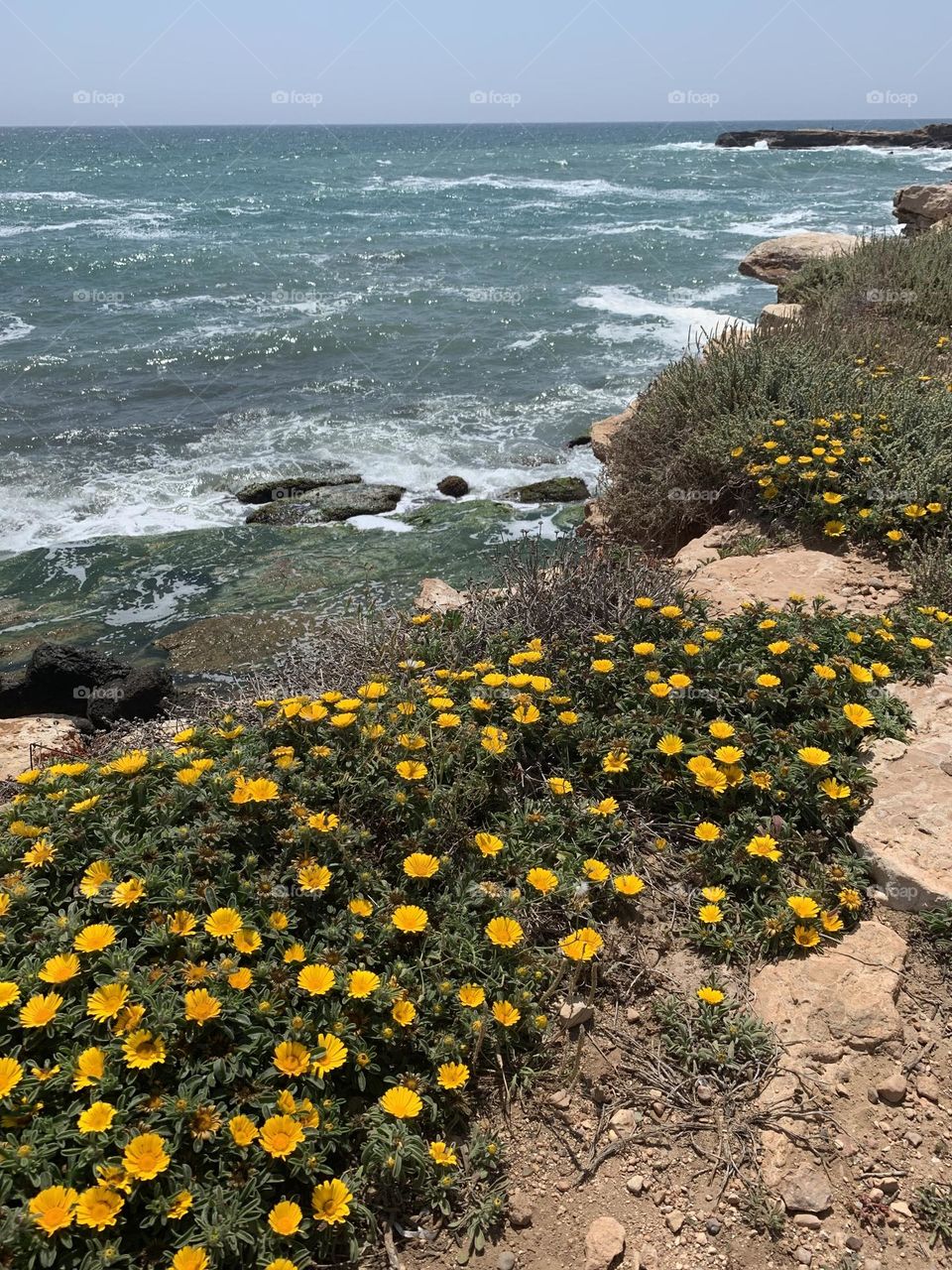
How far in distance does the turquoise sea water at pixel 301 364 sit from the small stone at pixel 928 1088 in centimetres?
628

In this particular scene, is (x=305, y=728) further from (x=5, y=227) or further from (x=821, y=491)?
(x=5, y=227)

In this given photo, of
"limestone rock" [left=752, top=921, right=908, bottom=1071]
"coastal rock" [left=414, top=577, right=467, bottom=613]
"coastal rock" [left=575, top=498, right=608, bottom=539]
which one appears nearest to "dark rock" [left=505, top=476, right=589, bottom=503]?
"coastal rock" [left=575, top=498, right=608, bottom=539]

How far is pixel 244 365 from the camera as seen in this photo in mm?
16422

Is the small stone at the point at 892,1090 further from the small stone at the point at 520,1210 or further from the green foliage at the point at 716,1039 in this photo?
the small stone at the point at 520,1210

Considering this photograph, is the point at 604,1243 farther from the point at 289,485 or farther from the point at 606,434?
the point at 289,485

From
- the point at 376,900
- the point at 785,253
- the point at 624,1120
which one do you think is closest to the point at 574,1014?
the point at 624,1120

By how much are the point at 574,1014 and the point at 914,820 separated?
139 centimetres

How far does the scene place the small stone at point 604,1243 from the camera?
2111 millimetres

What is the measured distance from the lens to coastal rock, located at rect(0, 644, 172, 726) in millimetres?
6215

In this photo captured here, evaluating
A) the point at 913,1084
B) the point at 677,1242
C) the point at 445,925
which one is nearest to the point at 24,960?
the point at 445,925

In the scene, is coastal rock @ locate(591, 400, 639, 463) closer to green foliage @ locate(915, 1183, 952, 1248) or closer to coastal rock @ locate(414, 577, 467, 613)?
coastal rock @ locate(414, 577, 467, 613)

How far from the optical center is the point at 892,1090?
2.40 meters

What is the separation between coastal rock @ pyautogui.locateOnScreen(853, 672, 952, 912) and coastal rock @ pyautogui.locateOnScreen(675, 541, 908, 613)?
44.8 inches

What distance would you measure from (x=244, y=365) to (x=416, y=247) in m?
13.8
